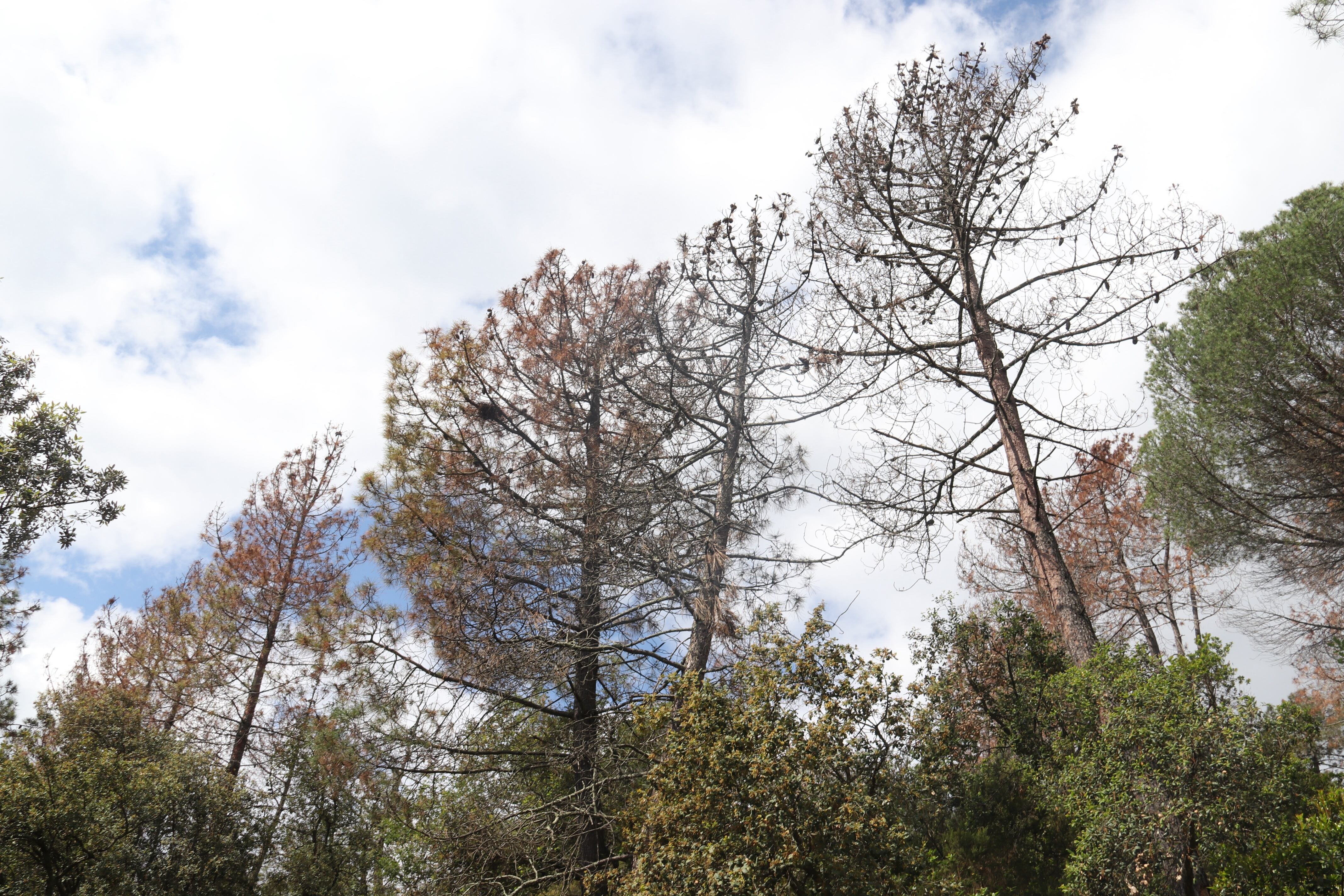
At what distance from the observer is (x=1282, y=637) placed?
13.5 metres

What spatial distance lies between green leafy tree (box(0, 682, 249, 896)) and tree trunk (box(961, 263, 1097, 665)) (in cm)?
1113

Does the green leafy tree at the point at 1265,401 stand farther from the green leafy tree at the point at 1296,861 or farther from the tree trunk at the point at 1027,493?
the green leafy tree at the point at 1296,861

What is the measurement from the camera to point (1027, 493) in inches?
288

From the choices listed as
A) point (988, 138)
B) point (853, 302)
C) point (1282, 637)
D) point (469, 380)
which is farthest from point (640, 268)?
point (1282, 637)

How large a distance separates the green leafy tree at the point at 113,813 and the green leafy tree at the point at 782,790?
23.4 feet

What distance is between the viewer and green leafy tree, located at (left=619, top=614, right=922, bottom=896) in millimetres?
5234

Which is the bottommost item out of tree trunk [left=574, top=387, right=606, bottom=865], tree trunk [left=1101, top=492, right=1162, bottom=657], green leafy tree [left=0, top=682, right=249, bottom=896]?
green leafy tree [left=0, top=682, right=249, bottom=896]

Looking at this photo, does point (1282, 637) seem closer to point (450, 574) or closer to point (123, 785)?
point (450, 574)

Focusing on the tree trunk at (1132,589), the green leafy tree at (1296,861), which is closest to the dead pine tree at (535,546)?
the green leafy tree at (1296,861)

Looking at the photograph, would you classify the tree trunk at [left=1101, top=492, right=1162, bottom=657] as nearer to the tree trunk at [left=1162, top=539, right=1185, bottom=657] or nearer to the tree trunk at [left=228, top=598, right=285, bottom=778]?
the tree trunk at [left=1162, top=539, right=1185, bottom=657]

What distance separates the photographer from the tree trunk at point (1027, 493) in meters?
6.88

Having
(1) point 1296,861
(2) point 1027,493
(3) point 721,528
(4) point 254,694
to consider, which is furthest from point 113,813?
(1) point 1296,861

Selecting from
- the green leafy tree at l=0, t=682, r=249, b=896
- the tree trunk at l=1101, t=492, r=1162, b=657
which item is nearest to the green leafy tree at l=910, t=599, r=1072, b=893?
the tree trunk at l=1101, t=492, r=1162, b=657

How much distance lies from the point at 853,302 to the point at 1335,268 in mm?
8017
